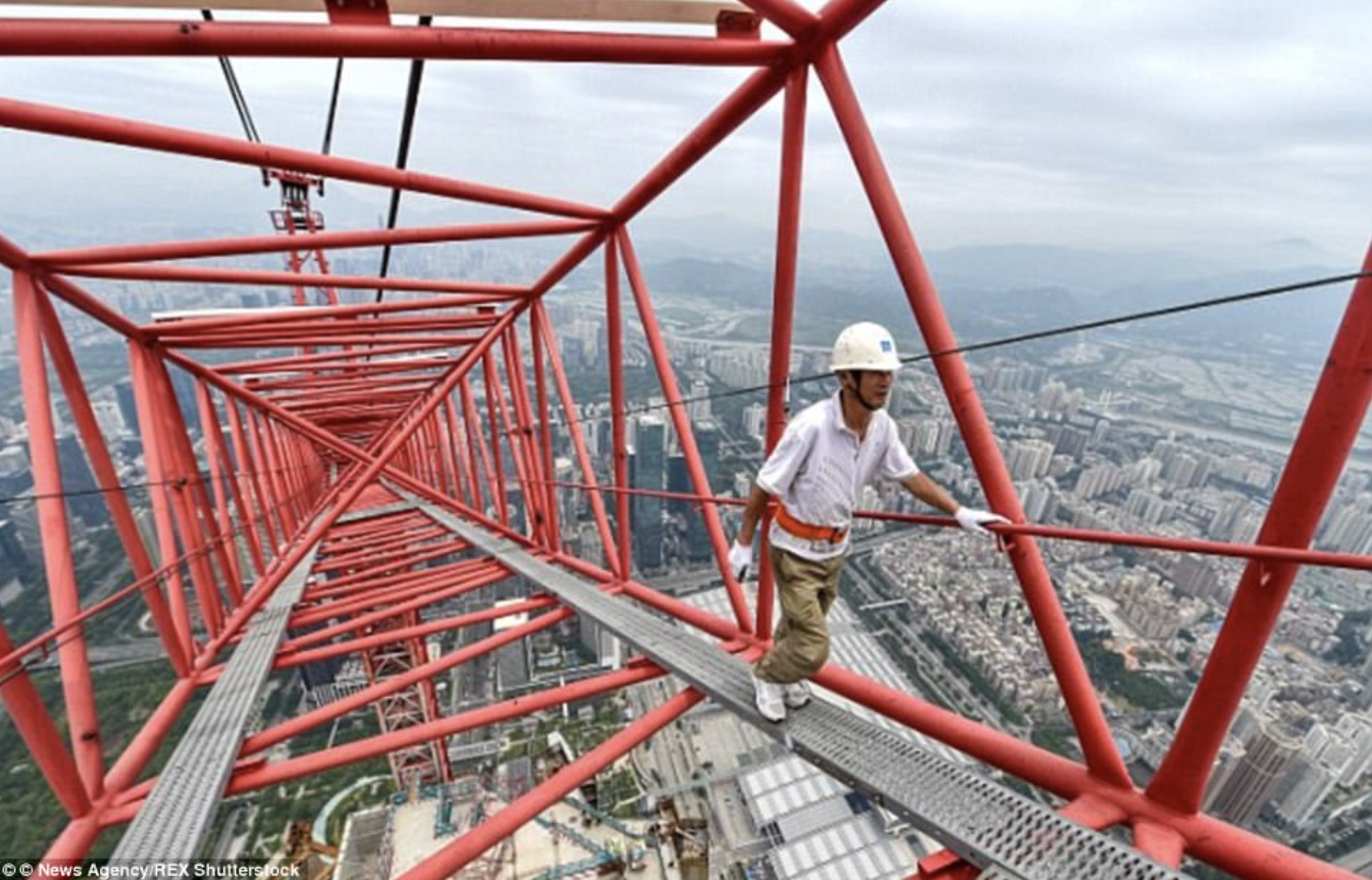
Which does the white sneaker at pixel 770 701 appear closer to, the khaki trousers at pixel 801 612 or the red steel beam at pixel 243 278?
the khaki trousers at pixel 801 612

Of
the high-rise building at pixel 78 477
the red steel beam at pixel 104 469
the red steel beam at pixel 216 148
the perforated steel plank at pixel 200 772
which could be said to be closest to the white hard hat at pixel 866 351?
the red steel beam at pixel 216 148

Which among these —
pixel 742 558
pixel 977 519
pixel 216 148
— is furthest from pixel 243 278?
pixel 977 519

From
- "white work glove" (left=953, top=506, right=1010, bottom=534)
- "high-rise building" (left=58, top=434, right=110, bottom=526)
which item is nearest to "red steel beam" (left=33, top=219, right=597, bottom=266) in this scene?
"white work glove" (left=953, top=506, right=1010, bottom=534)

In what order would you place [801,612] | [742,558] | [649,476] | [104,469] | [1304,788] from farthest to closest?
[649,476], [1304,788], [104,469], [742,558], [801,612]

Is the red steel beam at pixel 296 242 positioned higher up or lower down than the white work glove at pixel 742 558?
higher up

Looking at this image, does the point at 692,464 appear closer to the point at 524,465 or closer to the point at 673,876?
the point at 524,465

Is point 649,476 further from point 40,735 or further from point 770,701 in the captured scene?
point 40,735
